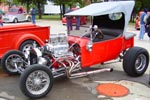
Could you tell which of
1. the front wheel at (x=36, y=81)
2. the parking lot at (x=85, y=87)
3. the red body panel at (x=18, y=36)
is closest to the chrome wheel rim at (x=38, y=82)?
the front wheel at (x=36, y=81)

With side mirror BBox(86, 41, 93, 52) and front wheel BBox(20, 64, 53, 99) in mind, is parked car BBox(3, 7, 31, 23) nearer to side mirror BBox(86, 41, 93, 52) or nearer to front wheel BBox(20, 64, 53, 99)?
side mirror BBox(86, 41, 93, 52)

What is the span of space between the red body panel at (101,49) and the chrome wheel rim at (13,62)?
4.83 feet

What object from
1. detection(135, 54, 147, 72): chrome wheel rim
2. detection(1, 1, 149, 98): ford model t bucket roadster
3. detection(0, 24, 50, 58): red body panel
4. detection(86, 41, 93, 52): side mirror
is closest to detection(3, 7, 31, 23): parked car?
detection(0, 24, 50, 58): red body panel

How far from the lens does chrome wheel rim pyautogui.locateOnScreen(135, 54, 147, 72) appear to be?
730 cm

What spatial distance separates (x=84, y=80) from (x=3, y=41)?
9.02 ft

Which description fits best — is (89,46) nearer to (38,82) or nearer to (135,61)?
(135,61)

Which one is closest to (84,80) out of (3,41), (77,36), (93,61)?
(93,61)

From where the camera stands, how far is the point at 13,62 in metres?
7.03

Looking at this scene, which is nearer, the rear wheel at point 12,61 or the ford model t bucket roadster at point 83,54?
the ford model t bucket roadster at point 83,54

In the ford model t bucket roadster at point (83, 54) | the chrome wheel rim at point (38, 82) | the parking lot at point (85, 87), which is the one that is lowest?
the parking lot at point (85, 87)

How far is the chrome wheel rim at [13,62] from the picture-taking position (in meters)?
6.93

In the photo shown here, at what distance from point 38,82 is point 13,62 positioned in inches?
65.5

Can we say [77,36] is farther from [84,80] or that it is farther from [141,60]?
[141,60]

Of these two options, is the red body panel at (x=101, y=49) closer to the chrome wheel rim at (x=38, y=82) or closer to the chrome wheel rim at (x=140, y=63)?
the chrome wheel rim at (x=140, y=63)
